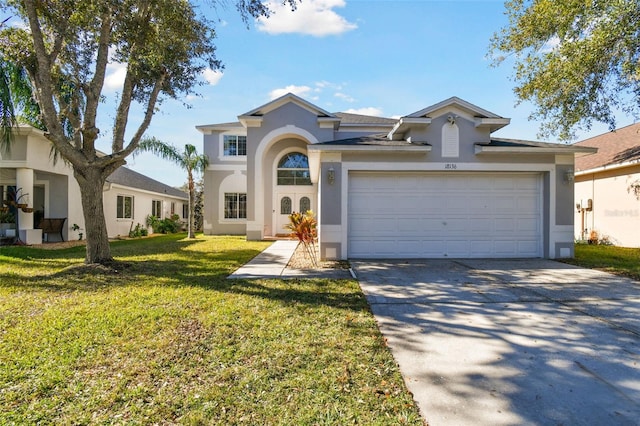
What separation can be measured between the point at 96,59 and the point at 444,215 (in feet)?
33.6

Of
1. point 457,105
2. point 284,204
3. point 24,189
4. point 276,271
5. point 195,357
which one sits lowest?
point 195,357

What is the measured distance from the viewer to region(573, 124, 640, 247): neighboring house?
43.8 feet

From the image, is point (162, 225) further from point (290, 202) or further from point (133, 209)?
point (290, 202)

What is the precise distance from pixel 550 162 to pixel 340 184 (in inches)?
238

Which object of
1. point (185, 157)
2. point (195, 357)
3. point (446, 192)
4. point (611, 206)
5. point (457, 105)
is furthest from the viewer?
point (185, 157)

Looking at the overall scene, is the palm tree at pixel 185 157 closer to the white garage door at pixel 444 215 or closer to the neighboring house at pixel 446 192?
the neighboring house at pixel 446 192

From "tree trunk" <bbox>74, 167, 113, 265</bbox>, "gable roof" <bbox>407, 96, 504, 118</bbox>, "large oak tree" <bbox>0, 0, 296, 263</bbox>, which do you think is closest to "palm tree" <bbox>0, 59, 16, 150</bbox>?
"large oak tree" <bbox>0, 0, 296, 263</bbox>

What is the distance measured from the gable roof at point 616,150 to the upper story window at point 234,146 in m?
16.7

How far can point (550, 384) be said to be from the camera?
10.0 ft

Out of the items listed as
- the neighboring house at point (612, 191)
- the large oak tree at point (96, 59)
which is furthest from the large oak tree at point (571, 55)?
the large oak tree at point (96, 59)

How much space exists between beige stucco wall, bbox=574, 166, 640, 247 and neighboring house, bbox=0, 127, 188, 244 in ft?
72.2

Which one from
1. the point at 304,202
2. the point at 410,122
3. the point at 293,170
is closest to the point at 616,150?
the point at 410,122

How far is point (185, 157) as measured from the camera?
17391 mm

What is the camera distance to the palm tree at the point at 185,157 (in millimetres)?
16344
